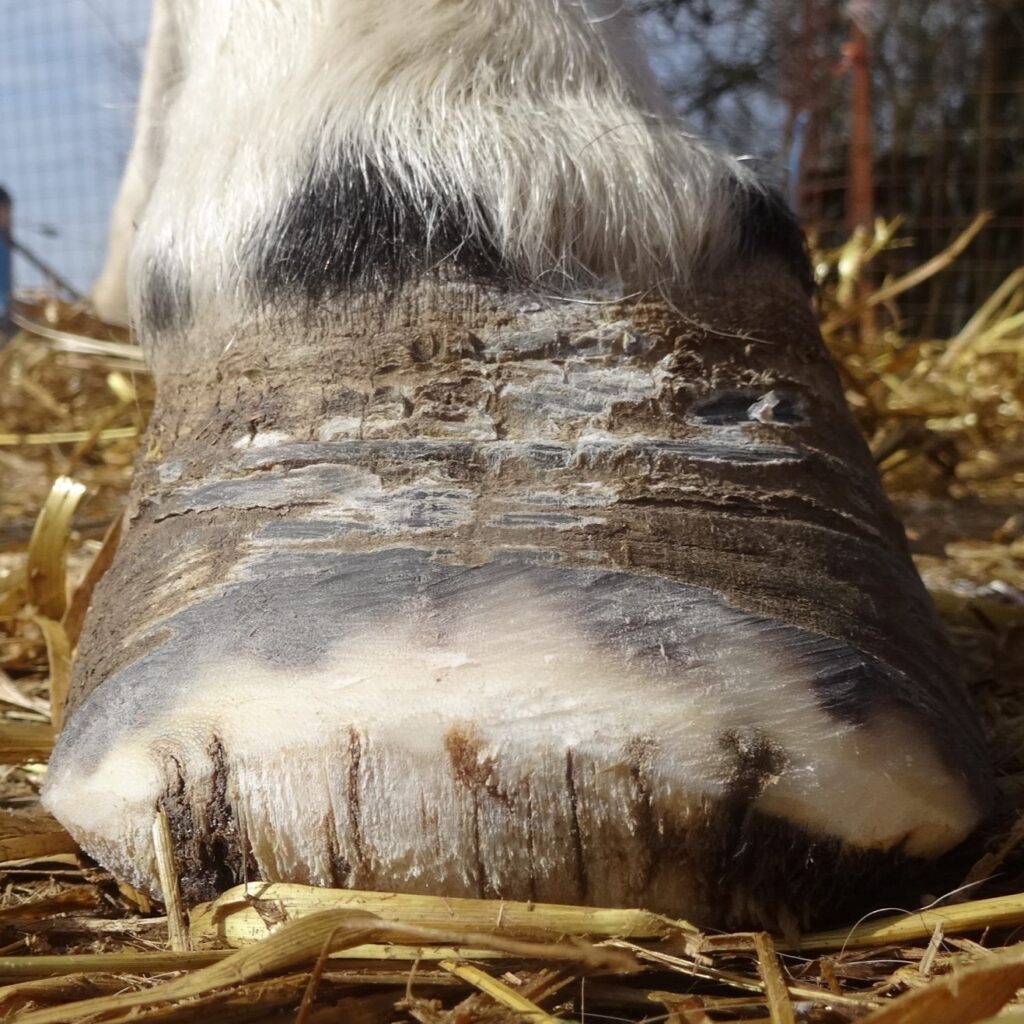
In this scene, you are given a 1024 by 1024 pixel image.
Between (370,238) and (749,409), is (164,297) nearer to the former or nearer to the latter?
(370,238)

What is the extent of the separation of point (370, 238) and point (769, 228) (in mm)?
230

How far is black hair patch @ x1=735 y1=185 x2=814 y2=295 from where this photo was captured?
66cm

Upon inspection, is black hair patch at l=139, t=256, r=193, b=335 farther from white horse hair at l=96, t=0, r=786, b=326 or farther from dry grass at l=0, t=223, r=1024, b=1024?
dry grass at l=0, t=223, r=1024, b=1024

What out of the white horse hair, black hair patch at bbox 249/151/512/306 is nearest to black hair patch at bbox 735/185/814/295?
the white horse hair

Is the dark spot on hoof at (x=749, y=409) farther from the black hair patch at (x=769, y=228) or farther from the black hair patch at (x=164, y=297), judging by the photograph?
the black hair patch at (x=164, y=297)

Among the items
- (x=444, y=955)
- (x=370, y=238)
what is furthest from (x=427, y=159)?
(x=444, y=955)

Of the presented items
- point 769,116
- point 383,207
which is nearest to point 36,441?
point 383,207

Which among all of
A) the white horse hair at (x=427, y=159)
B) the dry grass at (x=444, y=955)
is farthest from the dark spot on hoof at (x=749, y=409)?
the dry grass at (x=444, y=955)

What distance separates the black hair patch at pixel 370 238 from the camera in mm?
606

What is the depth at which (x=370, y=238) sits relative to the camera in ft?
1.99

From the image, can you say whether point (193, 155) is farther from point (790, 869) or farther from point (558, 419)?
point (790, 869)

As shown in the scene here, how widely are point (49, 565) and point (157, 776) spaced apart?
424 millimetres

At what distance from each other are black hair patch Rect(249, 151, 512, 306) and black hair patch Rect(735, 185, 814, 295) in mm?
146

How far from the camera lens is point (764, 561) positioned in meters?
0.52
